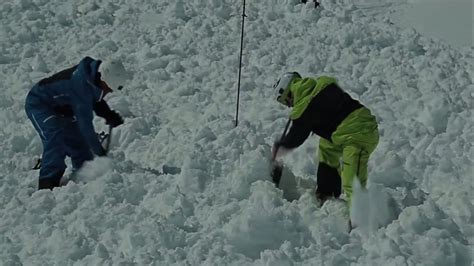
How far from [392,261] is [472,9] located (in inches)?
272

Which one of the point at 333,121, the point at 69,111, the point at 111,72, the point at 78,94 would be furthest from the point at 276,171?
the point at 69,111

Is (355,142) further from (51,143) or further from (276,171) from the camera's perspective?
(51,143)

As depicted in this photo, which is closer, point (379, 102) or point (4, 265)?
point (4, 265)

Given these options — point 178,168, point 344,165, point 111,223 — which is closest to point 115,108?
point 178,168

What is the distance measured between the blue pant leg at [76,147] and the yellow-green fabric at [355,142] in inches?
97.1

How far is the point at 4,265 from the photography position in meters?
5.91

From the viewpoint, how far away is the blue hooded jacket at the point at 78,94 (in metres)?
7.15

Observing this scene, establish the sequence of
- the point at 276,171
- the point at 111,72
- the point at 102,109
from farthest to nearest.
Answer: the point at 102,109 → the point at 111,72 → the point at 276,171

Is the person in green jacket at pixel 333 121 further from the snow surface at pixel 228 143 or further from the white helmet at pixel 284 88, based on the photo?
the snow surface at pixel 228 143

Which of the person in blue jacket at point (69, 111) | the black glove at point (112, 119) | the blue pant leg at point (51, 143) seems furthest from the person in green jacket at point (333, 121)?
the blue pant leg at point (51, 143)

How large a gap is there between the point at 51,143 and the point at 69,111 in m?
0.37

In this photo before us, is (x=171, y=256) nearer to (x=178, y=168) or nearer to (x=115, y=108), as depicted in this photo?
(x=178, y=168)

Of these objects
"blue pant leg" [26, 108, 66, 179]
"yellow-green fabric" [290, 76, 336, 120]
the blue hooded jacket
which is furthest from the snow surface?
"yellow-green fabric" [290, 76, 336, 120]

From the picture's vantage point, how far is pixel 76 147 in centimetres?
762
